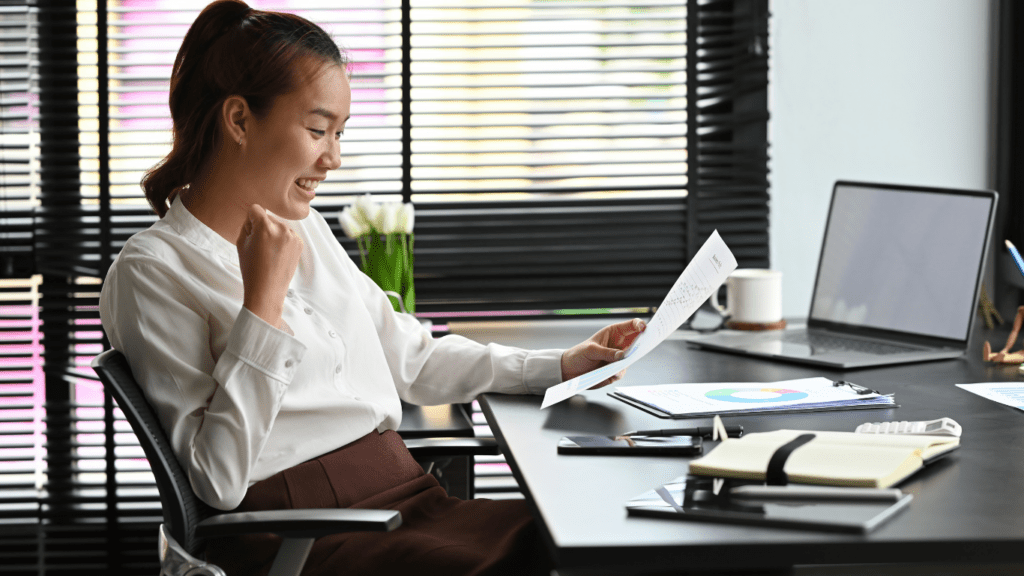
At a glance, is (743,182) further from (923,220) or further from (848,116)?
(923,220)

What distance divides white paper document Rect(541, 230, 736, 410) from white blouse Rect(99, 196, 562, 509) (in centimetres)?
21

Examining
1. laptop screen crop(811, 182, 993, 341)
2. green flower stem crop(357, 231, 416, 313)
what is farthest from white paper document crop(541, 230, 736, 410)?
green flower stem crop(357, 231, 416, 313)

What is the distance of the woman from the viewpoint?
1.23 m

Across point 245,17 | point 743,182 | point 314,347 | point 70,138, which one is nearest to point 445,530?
point 314,347

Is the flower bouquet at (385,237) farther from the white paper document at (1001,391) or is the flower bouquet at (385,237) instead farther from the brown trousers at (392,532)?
the white paper document at (1001,391)

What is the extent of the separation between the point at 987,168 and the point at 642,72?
925 millimetres

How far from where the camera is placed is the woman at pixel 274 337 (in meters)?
1.23

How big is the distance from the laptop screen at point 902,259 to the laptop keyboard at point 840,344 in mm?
76

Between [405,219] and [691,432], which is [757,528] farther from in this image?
[405,219]

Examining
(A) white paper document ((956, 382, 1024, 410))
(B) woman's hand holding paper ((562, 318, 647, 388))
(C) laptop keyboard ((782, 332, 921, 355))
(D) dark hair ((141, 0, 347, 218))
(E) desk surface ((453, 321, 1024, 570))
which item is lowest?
(E) desk surface ((453, 321, 1024, 570))

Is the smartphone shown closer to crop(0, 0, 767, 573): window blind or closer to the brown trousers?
the brown trousers

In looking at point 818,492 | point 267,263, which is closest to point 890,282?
point 818,492

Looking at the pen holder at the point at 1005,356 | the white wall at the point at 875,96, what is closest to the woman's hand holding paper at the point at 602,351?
the pen holder at the point at 1005,356

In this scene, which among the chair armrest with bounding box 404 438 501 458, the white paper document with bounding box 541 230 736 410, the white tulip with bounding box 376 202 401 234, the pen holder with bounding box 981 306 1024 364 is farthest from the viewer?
the white tulip with bounding box 376 202 401 234
